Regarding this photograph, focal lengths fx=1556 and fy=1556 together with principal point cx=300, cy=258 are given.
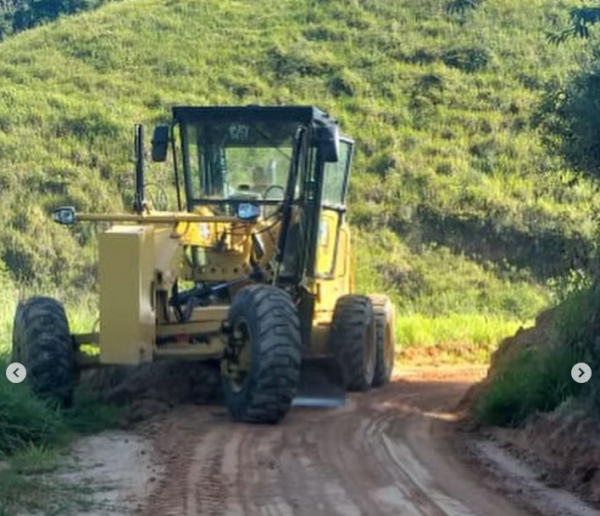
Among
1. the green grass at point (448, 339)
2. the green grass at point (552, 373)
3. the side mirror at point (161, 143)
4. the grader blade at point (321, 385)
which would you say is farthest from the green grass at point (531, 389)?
the green grass at point (448, 339)

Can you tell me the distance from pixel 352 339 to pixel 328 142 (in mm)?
2290

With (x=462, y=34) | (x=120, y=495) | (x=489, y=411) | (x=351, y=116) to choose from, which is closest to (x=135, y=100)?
(x=351, y=116)

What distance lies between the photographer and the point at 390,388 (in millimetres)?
17625

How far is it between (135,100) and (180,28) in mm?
7097

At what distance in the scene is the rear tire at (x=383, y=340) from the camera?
1784cm

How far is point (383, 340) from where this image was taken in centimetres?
1809

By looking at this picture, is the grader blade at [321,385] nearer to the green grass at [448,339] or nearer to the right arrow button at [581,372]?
the right arrow button at [581,372]

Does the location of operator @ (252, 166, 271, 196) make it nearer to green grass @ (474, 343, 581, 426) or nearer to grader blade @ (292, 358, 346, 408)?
grader blade @ (292, 358, 346, 408)

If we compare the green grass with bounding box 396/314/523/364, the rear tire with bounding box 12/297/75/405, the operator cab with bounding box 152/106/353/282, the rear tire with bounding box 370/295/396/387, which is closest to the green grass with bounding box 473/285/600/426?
the operator cab with bounding box 152/106/353/282

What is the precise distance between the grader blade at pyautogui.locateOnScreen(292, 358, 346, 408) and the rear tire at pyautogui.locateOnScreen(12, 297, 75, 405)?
93.4 inches

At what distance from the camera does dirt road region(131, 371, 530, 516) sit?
10391mm

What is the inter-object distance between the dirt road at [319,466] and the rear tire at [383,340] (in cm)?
214

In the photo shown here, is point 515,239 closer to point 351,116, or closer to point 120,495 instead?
point 351,116

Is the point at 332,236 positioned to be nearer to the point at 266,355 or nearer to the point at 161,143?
the point at 161,143
